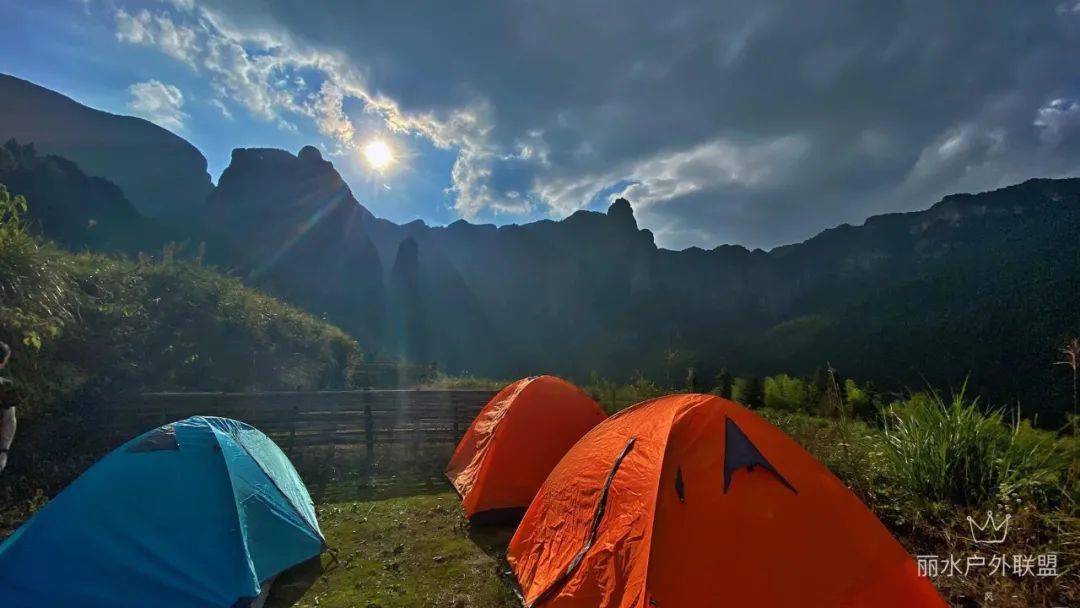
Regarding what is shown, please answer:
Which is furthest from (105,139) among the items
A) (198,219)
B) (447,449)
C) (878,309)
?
(878,309)

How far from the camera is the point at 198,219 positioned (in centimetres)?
5741

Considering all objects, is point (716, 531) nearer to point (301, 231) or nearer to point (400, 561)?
point (400, 561)

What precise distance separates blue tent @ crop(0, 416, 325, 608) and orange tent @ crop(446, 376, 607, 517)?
2.36 metres

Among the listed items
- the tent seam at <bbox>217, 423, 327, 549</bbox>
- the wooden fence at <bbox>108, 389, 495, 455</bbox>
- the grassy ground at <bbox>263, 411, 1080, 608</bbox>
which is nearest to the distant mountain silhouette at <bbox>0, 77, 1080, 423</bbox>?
the wooden fence at <bbox>108, 389, 495, 455</bbox>

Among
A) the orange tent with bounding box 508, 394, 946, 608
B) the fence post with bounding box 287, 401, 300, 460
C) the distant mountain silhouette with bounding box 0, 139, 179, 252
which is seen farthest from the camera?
the distant mountain silhouette with bounding box 0, 139, 179, 252

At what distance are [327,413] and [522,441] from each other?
5.66m

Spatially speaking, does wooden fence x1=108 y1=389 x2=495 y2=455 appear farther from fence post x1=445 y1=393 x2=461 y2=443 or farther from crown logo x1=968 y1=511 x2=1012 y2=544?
crown logo x1=968 y1=511 x2=1012 y2=544

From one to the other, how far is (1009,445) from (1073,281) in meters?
63.8

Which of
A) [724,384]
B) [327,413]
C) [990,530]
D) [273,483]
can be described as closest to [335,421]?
[327,413]

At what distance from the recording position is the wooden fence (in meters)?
9.16

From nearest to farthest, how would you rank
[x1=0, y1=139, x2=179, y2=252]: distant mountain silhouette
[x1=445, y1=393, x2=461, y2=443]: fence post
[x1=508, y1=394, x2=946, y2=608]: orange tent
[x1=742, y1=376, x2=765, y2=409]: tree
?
[x1=508, y1=394, x2=946, y2=608]: orange tent
[x1=445, y1=393, x2=461, y2=443]: fence post
[x1=742, y1=376, x2=765, y2=409]: tree
[x1=0, y1=139, x2=179, y2=252]: distant mountain silhouette

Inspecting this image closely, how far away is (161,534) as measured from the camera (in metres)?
3.89

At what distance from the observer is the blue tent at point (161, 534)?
3545 millimetres

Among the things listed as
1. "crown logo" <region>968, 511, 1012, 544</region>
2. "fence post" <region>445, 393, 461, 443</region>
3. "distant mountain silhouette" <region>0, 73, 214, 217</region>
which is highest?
"distant mountain silhouette" <region>0, 73, 214, 217</region>
